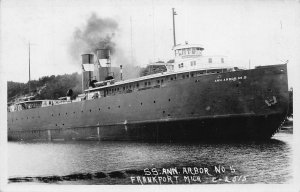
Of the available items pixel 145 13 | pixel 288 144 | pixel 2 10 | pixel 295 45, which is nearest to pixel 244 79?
pixel 288 144

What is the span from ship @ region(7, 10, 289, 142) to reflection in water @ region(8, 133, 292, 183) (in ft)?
3.12

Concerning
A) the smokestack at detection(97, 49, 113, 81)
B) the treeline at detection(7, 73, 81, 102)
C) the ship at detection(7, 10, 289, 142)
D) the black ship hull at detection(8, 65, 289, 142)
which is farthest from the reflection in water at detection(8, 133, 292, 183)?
the smokestack at detection(97, 49, 113, 81)

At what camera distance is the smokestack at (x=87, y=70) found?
27.4 metres

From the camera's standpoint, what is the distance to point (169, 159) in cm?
1477

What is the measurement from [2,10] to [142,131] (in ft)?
31.7

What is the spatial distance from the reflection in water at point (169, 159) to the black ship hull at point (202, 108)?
814 millimetres

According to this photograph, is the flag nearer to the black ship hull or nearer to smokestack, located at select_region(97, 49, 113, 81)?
smokestack, located at select_region(97, 49, 113, 81)

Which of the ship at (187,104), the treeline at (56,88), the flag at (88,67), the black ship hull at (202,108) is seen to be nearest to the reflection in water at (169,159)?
the black ship hull at (202,108)

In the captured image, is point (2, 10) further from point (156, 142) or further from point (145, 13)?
point (156, 142)

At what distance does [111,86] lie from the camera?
23.6 meters

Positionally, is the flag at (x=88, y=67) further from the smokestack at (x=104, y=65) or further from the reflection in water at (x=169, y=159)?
the reflection in water at (x=169, y=159)

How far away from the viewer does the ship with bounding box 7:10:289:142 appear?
1764cm

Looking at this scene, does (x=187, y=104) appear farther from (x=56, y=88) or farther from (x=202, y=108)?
(x=56, y=88)

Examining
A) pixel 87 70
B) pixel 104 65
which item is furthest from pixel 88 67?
pixel 104 65
